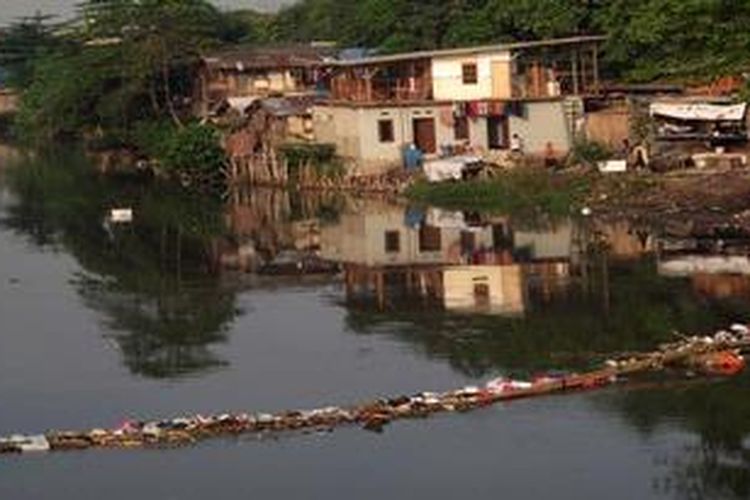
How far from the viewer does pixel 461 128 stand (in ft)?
160

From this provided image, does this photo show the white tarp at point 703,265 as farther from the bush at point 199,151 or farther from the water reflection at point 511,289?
the bush at point 199,151

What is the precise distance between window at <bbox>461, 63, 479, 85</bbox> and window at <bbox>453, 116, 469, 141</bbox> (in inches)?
43.2

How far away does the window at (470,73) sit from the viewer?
4781cm

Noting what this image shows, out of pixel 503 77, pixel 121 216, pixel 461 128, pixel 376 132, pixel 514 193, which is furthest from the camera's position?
pixel 376 132

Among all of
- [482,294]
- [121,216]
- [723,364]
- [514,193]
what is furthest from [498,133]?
[723,364]

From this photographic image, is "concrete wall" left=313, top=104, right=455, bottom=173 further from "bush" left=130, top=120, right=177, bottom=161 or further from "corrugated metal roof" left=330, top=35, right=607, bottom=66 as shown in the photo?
"bush" left=130, top=120, right=177, bottom=161

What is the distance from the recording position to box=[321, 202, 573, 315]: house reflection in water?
105 feet

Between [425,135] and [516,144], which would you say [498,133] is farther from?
[425,135]

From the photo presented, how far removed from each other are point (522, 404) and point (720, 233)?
14767mm

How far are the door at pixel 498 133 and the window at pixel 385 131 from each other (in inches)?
113

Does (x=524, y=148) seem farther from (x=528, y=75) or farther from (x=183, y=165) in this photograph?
(x=183, y=165)

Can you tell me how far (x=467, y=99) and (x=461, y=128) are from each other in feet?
3.42

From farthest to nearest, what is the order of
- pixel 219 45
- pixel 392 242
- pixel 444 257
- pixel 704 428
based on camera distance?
pixel 219 45, pixel 392 242, pixel 444 257, pixel 704 428

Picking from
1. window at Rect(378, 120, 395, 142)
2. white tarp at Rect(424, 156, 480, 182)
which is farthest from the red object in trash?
window at Rect(378, 120, 395, 142)
